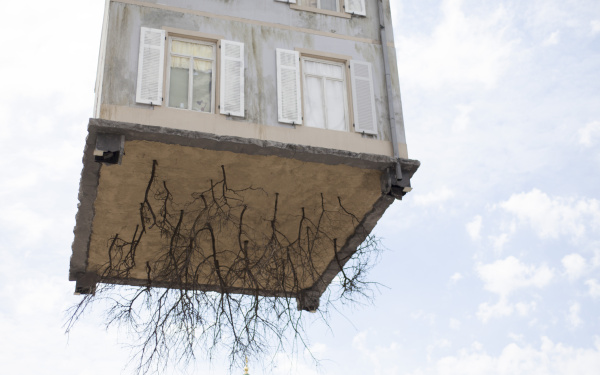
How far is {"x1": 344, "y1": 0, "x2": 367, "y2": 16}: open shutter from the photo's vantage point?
1652 cm

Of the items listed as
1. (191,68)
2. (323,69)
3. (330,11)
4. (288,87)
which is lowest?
(288,87)

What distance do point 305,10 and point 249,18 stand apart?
4.00ft

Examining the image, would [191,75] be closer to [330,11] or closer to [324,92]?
[324,92]

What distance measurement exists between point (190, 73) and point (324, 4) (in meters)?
3.41

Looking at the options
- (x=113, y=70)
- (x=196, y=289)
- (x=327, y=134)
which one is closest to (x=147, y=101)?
(x=113, y=70)

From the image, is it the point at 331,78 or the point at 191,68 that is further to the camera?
the point at 331,78

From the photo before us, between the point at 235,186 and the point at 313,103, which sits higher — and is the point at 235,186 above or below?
below

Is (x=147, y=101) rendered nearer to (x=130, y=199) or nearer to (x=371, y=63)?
(x=130, y=199)

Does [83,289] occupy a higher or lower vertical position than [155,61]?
lower

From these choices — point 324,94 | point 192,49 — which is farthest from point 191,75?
point 324,94

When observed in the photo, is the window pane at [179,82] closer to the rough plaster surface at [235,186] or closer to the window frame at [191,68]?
the window frame at [191,68]

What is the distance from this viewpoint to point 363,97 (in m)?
15.7

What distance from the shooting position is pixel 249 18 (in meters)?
15.6

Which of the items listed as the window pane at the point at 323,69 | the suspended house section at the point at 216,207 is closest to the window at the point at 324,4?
the window pane at the point at 323,69
